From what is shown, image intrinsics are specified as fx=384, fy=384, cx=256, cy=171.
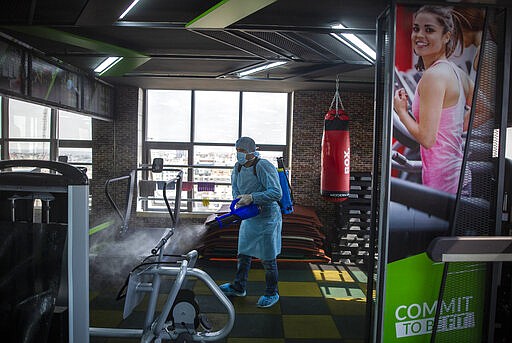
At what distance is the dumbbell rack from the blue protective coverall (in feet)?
8.07

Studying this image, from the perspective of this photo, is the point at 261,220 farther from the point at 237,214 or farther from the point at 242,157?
the point at 242,157

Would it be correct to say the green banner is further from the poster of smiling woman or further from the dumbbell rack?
the dumbbell rack

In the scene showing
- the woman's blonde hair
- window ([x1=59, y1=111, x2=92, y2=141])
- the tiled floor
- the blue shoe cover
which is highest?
the woman's blonde hair

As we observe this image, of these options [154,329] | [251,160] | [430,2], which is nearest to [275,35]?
[251,160]

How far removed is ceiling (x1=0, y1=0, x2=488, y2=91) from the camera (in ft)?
9.74

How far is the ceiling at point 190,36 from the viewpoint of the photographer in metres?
2.97

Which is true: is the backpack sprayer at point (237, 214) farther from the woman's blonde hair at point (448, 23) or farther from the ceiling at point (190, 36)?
the woman's blonde hair at point (448, 23)

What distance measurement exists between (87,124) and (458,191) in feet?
23.3

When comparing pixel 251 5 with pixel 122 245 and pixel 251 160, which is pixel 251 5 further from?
pixel 122 245

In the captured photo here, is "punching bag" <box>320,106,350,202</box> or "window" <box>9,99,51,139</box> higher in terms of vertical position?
"window" <box>9,99,51,139</box>

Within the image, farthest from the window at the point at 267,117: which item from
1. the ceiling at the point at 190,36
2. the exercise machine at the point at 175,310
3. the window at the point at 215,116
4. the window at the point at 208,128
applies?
the exercise machine at the point at 175,310

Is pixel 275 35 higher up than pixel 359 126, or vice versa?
pixel 275 35

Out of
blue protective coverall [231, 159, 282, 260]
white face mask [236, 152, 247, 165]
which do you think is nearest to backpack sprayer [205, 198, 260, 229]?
blue protective coverall [231, 159, 282, 260]

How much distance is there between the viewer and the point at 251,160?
13.6 ft
